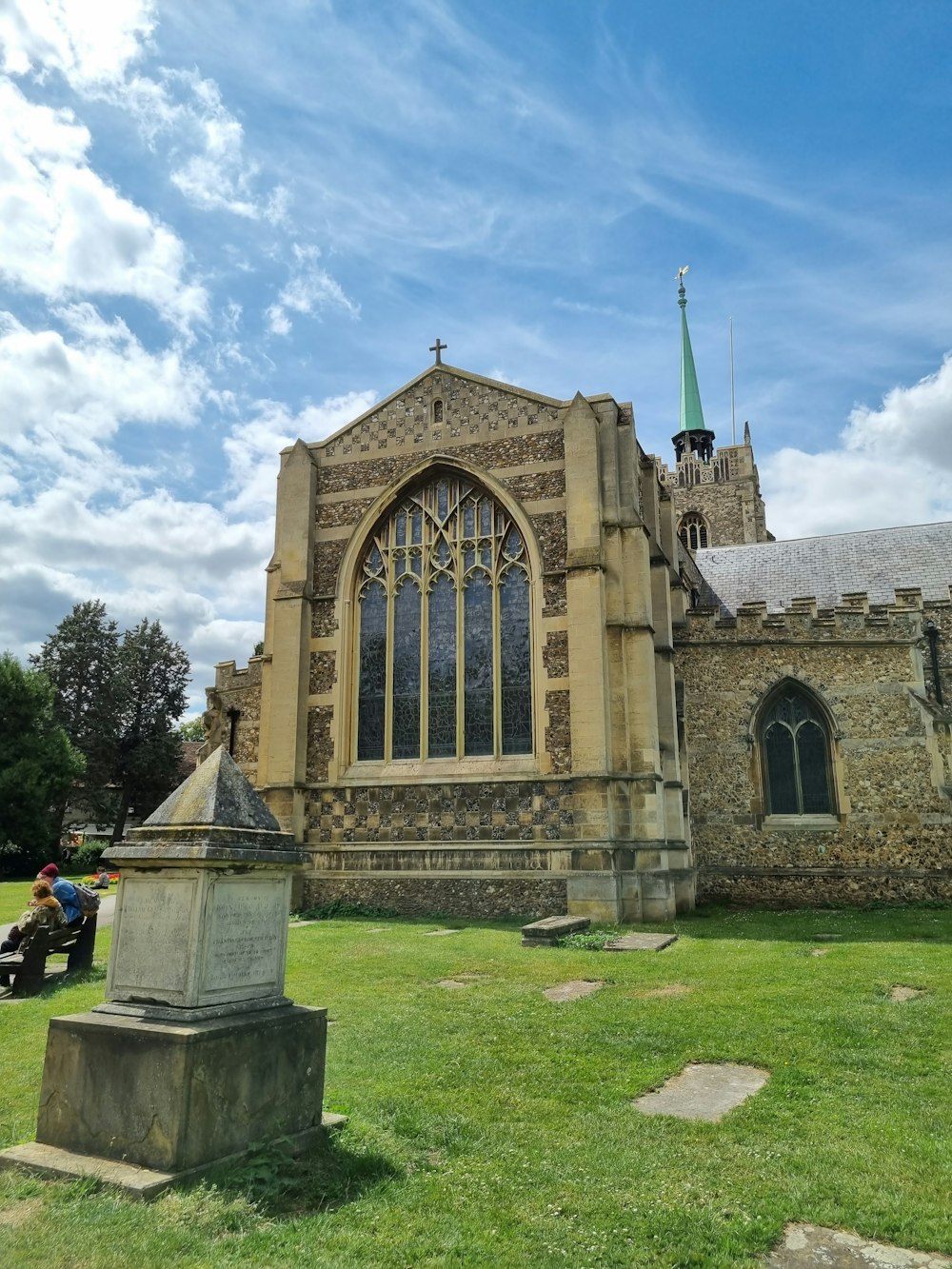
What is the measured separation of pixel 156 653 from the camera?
48.8 metres

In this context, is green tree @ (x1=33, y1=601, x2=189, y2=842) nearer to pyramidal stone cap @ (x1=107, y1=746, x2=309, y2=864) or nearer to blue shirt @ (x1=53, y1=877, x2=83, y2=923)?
blue shirt @ (x1=53, y1=877, x2=83, y2=923)

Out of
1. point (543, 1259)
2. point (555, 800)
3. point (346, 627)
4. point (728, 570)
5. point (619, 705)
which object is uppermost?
point (728, 570)

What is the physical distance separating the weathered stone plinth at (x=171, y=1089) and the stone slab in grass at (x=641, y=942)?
27.8 feet

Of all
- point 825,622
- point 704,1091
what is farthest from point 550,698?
point 704,1091

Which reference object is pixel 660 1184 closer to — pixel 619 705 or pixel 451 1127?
pixel 451 1127

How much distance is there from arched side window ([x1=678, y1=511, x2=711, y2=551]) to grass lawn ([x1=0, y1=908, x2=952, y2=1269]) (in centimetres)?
4013

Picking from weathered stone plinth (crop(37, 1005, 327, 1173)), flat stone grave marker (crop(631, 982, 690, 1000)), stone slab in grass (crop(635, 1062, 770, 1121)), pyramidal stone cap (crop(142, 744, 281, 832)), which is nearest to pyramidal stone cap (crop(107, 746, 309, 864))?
pyramidal stone cap (crop(142, 744, 281, 832))

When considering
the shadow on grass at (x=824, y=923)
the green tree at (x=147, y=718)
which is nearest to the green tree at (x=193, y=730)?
the green tree at (x=147, y=718)

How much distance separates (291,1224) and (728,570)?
87.2ft

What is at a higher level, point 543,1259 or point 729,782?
point 729,782

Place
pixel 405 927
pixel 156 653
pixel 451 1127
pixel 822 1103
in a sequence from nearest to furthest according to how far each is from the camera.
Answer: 1. pixel 451 1127
2. pixel 822 1103
3. pixel 405 927
4. pixel 156 653

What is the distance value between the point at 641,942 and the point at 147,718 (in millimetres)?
38816

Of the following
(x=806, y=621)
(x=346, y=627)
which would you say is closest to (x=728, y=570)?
(x=806, y=621)

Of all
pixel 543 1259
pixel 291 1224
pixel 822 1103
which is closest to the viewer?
pixel 543 1259
